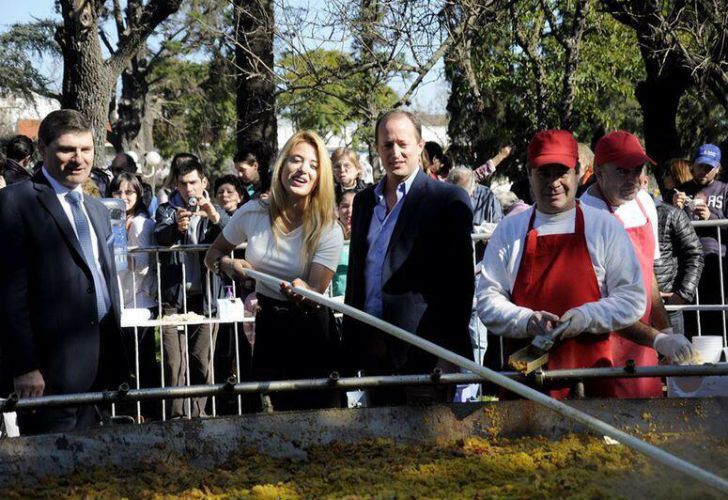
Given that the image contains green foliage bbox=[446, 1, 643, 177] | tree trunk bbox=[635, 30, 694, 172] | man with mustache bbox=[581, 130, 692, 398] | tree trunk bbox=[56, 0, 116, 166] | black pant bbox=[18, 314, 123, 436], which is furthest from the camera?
green foliage bbox=[446, 1, 643, 177]

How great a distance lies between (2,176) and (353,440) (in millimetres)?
6528

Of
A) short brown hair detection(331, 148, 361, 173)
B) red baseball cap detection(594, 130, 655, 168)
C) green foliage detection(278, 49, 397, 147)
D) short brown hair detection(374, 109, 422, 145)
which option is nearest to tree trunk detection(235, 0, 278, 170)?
green foliage detection(278, 49, 397, 147)

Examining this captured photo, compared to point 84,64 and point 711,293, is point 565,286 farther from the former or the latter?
point 84,64

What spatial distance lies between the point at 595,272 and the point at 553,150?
54 centimetres

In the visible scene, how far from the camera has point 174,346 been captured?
8.42 meters

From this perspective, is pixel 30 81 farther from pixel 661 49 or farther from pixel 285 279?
pixel 285 279

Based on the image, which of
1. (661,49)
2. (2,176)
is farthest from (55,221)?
(661,49)

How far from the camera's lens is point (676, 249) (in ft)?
25.6

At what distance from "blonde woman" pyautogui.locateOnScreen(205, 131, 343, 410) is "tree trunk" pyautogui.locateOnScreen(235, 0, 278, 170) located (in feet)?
21.0

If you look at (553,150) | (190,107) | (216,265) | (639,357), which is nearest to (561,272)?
(553,150)

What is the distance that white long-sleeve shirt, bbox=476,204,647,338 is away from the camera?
4.42m

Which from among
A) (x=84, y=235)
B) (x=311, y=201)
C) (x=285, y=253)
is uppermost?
(x=311, y=201)

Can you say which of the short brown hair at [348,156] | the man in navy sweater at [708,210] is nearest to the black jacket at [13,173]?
the short brown hair at [348,156]

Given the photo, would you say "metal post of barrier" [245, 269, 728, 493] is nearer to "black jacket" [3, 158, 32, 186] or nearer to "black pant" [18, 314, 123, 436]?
"black pant" [18, 314, 123, 436]
